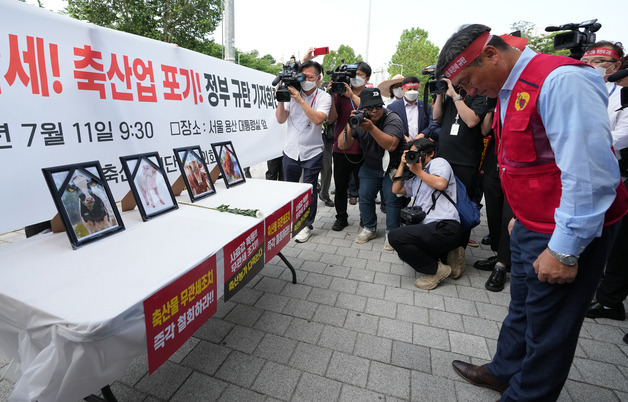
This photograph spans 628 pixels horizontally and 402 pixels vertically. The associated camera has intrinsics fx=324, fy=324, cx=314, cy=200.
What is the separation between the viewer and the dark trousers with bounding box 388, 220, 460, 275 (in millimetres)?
2762

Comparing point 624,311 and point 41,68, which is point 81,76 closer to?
point 41,68

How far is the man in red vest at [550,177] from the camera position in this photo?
1075 mm

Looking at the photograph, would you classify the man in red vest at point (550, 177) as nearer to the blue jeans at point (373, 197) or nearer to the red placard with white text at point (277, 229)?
the red placard with white text at point (277, 229)

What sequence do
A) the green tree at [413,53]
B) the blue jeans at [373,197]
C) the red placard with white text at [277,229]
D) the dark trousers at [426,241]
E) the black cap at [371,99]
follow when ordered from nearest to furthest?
the red placard with white text at [277,229] < the dark trousers at [426,241] < the black cap at [371,99] < the blue jeans at [373,197] < the green tree at [413,53]

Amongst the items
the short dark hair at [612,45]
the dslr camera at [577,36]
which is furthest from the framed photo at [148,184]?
the short dark hair at [612,45]

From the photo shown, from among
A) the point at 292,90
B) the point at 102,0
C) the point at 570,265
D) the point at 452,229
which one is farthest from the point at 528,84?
the point at 102,0

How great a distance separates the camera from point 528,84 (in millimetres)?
1202

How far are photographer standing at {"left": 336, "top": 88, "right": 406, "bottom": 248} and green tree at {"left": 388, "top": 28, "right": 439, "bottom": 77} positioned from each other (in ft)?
104

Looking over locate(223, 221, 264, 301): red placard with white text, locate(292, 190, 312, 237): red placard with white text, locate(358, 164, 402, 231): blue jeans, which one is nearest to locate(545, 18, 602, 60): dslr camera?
locate(358, 164, 402, 231): blue jeans

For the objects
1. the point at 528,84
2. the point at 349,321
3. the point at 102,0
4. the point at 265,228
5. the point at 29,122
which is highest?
the point at 102,0

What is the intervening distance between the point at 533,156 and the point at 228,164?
2091 millimetres

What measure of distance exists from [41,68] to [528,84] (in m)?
2.36

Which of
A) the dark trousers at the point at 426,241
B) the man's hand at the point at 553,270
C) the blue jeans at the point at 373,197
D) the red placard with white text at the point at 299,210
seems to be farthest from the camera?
the blue jeans at the point at 373,197

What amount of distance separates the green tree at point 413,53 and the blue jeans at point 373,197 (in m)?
31.7
